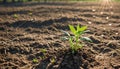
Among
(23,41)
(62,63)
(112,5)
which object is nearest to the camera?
(62,63)

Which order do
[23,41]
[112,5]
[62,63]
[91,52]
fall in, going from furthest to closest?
[112,5], [23,41], [91,52], [62,63]

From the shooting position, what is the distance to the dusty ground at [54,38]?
4145mm

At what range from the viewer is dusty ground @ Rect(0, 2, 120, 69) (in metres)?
4.14

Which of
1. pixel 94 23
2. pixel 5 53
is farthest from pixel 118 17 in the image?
pixel 5 53

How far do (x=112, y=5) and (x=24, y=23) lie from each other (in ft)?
13.0

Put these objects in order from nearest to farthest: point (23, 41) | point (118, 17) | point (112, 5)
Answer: point (23, 41) < point (118, 17) < point (112, 5)

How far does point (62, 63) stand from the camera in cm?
404

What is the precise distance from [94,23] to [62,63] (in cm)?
266

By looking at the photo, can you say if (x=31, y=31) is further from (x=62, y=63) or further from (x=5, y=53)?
(x=62, y=63)

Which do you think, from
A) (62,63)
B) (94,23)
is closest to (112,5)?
(94,23)

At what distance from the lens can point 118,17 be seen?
272 inches

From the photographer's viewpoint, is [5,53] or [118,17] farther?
[118,17]

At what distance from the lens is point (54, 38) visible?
5.31 meters

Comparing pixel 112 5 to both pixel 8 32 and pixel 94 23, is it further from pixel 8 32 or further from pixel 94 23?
pixel 8 32
